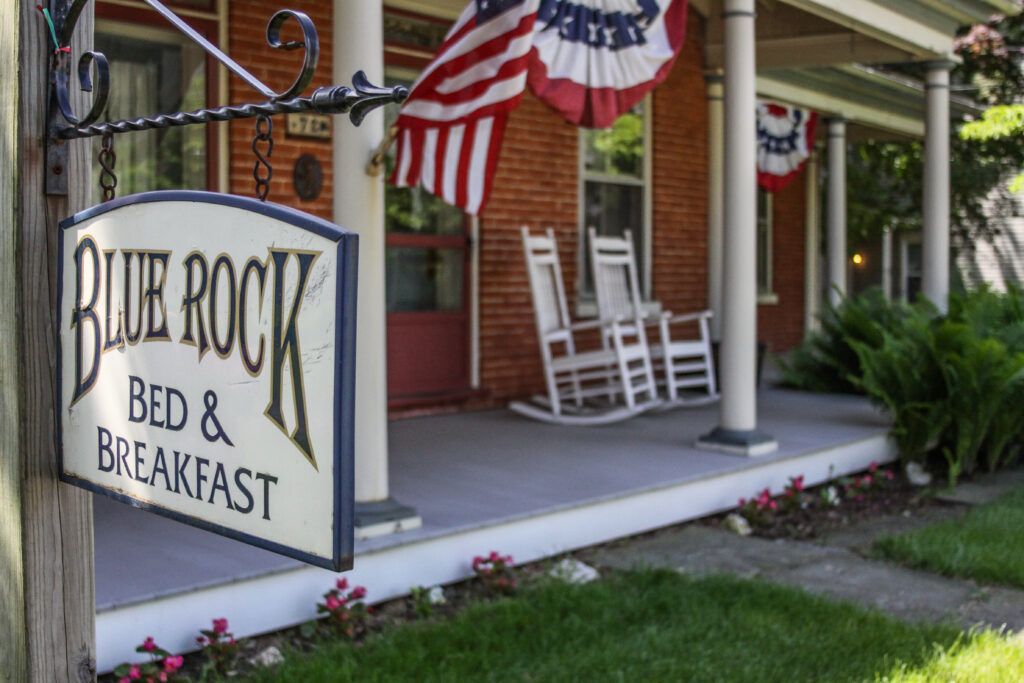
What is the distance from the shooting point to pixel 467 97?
359 centimetres

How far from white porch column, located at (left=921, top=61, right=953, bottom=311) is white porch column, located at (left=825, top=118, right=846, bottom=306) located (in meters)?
2.32

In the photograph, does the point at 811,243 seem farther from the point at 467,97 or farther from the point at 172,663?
the point at 172,663

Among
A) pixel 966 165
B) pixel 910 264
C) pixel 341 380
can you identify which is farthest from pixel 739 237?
pixel 910 264

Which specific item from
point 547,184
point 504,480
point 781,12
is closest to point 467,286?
point 547,184

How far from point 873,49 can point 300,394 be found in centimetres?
707

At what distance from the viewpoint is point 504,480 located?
4688mm

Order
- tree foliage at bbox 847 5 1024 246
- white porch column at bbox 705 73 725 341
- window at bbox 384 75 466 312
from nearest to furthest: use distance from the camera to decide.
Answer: window at bbox 384 75 466 312 → white porch column at bbox 705 73 725 341 → tree foliage at bbox 847 5 1024 246

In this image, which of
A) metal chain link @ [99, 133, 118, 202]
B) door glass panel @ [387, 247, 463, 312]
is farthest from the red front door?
metal chain link @ [99, 133, 118, 202]

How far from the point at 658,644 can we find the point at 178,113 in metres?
2.31

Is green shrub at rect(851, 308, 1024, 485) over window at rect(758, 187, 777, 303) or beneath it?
beneath

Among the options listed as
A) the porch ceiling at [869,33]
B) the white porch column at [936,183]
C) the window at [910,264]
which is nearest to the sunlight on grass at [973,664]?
the porch ceiling at [869,33]

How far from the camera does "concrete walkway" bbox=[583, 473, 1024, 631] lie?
3715 millimetres

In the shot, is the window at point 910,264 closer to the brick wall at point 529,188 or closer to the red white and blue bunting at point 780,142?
the brick wall at point 529,188

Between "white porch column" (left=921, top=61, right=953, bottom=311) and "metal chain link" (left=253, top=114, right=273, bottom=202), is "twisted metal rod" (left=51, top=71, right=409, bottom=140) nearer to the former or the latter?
"metal chain link" (left=253, top=114, right=273, bottom=202)
